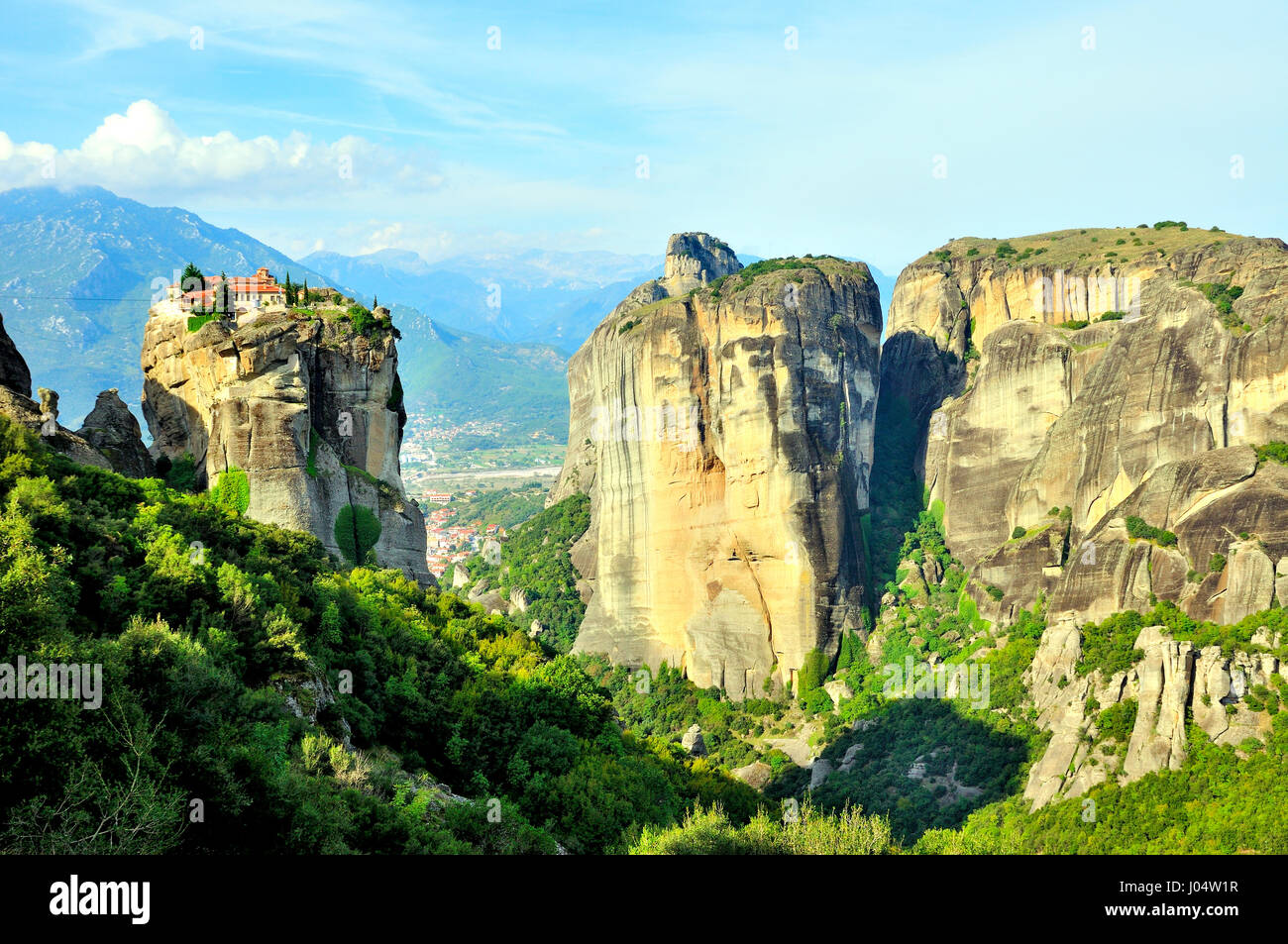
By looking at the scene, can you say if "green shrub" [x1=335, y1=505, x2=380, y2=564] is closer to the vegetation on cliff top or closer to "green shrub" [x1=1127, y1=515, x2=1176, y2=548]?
"green shrub" [x1=1127, y1=515, x2=1176, y2=548]

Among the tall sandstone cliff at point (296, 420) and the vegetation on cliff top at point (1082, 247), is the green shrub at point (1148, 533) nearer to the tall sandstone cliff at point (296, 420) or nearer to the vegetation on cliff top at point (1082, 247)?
the vegetation on cliff top at point (1082, 247)

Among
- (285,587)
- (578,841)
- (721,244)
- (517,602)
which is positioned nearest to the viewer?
(578,841)

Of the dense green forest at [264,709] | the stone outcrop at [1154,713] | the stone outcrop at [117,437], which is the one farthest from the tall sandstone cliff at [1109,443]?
the stone outcrop at [117,437]

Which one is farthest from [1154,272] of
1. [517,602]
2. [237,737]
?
[237,737]

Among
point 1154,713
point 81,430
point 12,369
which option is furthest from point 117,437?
point 1154,713

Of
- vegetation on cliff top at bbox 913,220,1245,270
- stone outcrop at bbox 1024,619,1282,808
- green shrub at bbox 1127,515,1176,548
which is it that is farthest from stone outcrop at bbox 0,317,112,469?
vegetation on cliff top at bbox 913,220,1245,270

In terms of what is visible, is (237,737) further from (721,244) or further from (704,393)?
(721,244)
